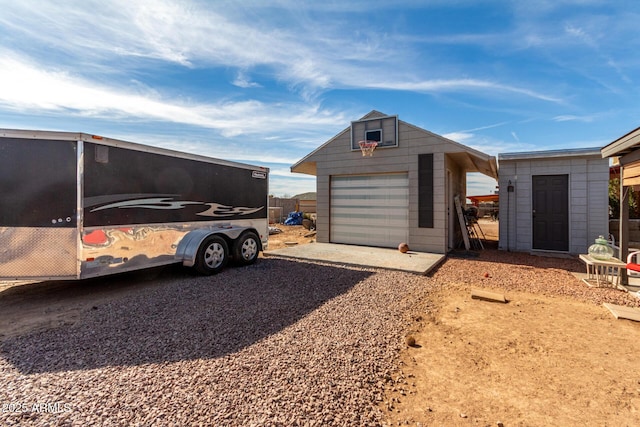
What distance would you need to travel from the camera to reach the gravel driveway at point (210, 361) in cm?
170

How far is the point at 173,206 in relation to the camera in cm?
479

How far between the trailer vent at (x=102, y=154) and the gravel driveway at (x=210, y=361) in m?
1.93

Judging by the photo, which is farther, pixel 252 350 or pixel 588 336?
pixel 588 336

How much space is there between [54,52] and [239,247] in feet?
15.9

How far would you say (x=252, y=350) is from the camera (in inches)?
97.8

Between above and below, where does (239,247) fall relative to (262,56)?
below

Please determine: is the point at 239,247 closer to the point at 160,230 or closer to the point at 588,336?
the point at 160,230

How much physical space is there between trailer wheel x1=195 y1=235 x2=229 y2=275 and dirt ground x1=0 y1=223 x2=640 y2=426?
1.16 meters

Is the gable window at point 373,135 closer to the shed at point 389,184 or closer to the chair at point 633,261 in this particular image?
the shed at point 389,184

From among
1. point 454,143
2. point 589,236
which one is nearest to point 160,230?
point 454,143

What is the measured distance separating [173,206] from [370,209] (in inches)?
215

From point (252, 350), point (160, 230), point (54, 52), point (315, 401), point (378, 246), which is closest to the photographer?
point (315, 401)

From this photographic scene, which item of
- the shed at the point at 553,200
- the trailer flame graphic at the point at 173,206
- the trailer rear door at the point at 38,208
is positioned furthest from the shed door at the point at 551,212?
the trailer rear door at the point at 38,208

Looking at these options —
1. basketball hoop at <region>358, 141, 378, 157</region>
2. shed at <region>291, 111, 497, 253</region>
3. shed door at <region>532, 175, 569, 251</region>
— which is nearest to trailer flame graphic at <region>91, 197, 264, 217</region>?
shed at <region>291, 111, 497, 253</region>
